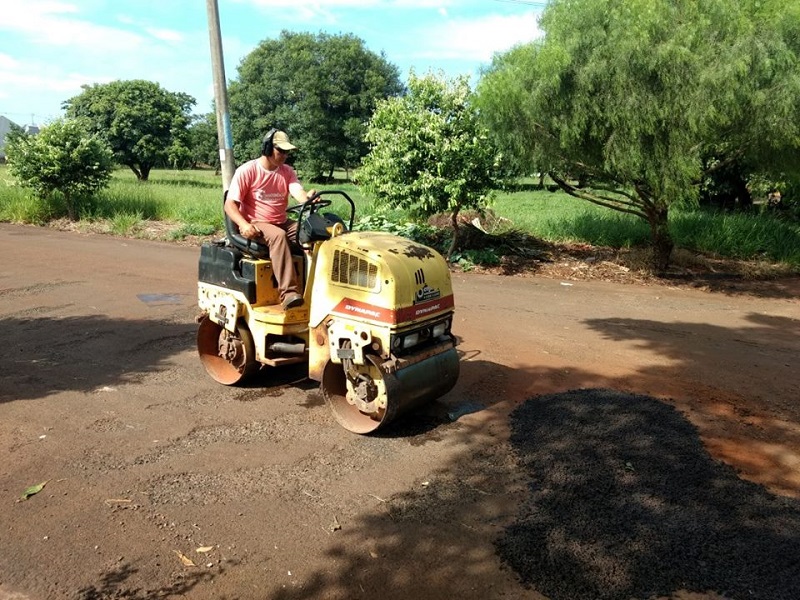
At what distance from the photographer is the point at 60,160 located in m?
17.3

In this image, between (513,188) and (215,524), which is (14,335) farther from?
(513,188)

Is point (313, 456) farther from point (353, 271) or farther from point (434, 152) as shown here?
point (434, 152)

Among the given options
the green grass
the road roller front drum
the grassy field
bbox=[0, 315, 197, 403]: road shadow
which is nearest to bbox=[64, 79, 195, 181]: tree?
the grassy field

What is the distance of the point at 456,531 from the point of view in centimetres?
363

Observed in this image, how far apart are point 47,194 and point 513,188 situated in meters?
13.5

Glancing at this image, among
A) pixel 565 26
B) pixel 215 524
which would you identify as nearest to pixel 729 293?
pixel 565 26

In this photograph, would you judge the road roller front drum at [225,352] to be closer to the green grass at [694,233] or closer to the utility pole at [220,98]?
the utility pole at [220,98]

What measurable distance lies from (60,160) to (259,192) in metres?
14.5

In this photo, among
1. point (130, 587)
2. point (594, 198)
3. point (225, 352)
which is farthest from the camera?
point (594, 198)

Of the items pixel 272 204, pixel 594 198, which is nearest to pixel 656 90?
pixel 594 198

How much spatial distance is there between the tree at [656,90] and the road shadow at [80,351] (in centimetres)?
696

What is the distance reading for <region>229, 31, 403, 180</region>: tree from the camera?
44562mm

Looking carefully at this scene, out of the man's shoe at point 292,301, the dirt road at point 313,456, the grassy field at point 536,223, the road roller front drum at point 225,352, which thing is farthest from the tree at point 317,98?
the man's shoe at point 292,301

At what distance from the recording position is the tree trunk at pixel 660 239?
12031 millimetres
